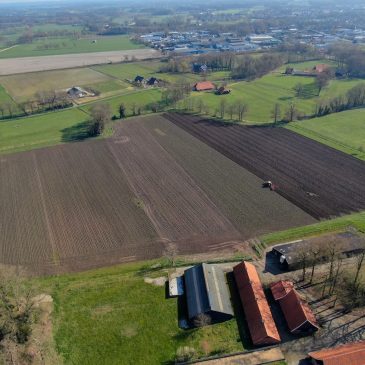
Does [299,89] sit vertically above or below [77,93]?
below

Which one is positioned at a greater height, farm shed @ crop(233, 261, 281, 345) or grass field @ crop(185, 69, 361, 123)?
farm shed @ crop(233, 261, 281, 345)

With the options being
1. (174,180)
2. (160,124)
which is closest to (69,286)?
(174,180)

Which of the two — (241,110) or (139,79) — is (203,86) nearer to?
(139,79)

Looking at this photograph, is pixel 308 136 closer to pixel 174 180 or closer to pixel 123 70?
pixel 174 180

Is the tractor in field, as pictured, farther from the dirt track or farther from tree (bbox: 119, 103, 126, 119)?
the dirt track

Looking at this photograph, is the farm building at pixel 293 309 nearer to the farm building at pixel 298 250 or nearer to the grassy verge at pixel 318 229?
the farm building at pixel 298 250

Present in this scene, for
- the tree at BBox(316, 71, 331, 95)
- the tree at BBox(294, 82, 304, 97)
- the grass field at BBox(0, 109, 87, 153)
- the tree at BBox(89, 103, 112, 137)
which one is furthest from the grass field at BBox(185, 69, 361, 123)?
the grass field at BBox(0, 109, 87, 153)

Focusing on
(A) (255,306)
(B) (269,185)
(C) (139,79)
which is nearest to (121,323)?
(A) (255,306)
